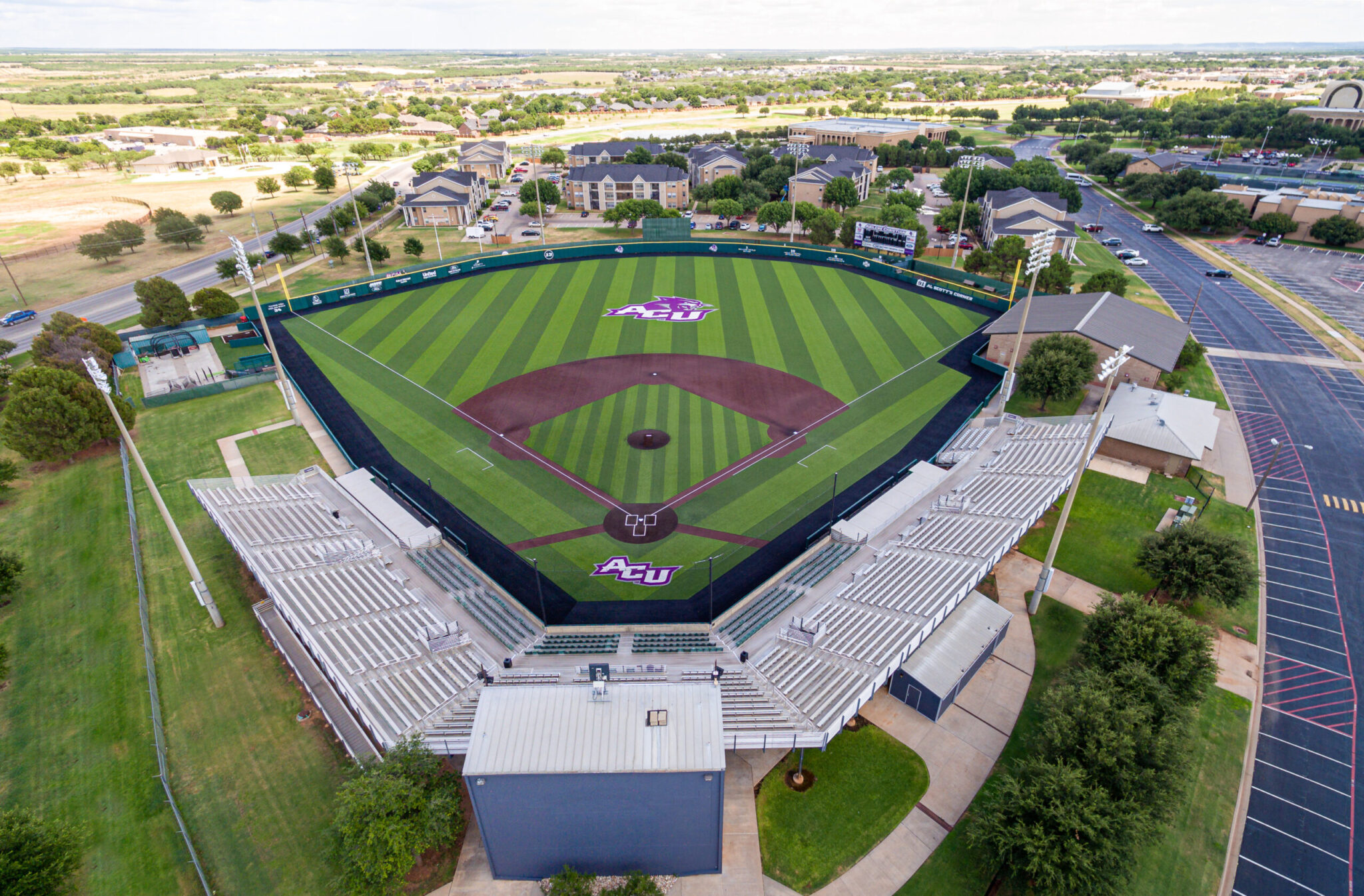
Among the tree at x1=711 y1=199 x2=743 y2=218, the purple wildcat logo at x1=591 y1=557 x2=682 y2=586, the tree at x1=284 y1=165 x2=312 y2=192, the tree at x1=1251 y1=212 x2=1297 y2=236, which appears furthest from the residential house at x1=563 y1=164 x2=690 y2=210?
the purple wildcat logo at x1=591 y1=557 x2=682 y2=586

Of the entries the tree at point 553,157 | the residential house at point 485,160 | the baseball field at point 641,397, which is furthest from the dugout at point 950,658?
the tree at point 553,157

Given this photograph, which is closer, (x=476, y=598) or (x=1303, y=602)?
(x=476, y=598)

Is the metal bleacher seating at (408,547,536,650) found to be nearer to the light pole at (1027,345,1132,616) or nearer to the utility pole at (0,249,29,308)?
the light pole at (1027,345,1132,616)

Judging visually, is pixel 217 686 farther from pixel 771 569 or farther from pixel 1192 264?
pixel 1192 264

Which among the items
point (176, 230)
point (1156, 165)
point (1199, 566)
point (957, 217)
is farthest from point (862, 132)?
point (1199, 566)

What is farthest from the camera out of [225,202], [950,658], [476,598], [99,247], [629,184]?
[629,184]

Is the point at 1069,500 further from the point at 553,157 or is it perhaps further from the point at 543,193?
the point at 553,157
